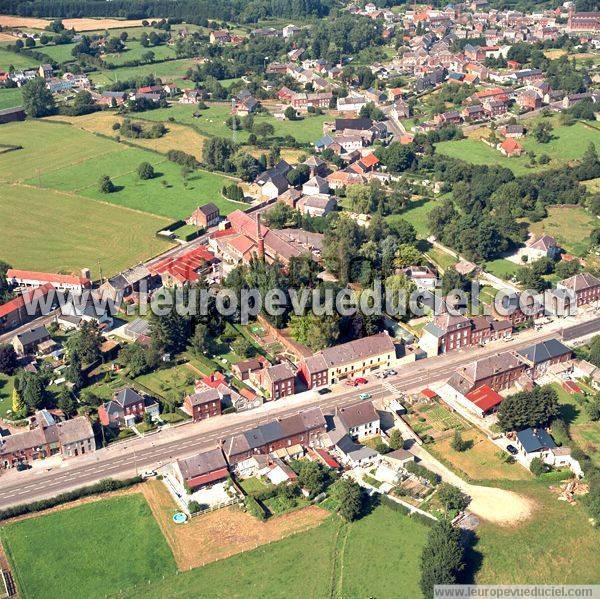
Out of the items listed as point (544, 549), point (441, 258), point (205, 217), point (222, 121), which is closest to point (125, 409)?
point (544, 549)

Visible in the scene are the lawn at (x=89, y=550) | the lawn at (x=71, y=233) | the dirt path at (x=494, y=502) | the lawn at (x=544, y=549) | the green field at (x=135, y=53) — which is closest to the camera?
the lawn at (x=544, y=549)

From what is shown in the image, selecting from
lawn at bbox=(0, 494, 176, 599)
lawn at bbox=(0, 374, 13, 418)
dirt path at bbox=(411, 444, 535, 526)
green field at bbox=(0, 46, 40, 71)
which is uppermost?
green field at bbox=(0, 46, 40, 71)

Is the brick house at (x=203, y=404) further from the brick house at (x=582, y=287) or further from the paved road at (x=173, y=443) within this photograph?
the brick house at (x=582, y=287)

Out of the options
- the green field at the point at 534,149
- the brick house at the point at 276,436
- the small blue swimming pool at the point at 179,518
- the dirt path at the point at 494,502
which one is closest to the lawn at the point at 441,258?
the green field at the point at 534,149

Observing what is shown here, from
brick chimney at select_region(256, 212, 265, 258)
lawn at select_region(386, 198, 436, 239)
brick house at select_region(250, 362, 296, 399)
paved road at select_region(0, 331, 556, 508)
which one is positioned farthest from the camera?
lawn at select_region(386, 198, 436, 239)

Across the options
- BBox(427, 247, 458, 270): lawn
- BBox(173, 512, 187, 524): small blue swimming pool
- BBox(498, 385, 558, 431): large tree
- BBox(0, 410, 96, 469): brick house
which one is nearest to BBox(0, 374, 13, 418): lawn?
BBox(0, 410, 96, 469): brick house

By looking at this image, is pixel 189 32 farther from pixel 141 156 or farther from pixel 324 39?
pixel 141 156

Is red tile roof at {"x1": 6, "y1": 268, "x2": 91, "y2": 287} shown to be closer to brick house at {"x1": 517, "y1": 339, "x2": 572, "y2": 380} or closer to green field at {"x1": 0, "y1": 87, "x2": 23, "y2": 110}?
brick house at {"x1": 517, "y1": 339, "x2": 572, "y2": 380}
